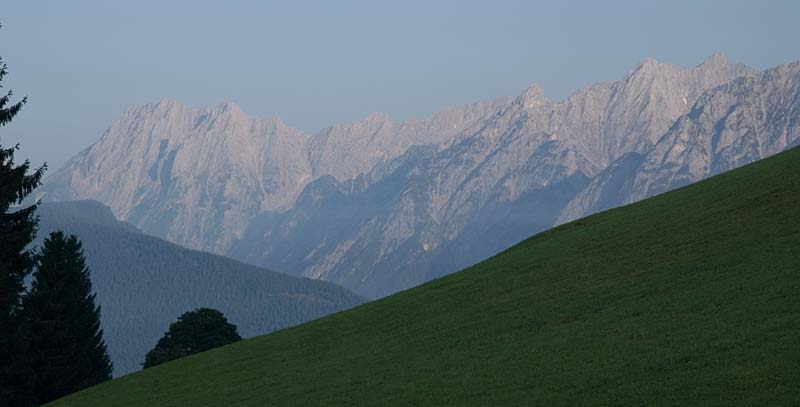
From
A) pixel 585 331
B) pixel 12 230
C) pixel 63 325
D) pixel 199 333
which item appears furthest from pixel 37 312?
pixel 585 331

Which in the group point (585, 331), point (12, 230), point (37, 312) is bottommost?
point (585, 331)

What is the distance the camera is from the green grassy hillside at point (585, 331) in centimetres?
3219

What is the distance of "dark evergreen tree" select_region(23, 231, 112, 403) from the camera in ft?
243

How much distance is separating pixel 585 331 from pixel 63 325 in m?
49.5

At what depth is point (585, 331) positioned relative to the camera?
40.1 metres

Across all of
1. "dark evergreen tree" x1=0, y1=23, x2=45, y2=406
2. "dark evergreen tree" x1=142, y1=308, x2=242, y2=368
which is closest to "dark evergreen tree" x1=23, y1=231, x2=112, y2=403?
"dark evergreen tree" x1=142, y1=308, x2=242, y2=368

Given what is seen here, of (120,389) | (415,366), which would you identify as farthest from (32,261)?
(415,366)

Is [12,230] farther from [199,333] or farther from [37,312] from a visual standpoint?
[199,333]

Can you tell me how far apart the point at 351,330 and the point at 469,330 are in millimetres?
11475

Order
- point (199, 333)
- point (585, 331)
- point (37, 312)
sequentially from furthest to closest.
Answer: point (199, 333)
point (37, 312)
point (585, 331)

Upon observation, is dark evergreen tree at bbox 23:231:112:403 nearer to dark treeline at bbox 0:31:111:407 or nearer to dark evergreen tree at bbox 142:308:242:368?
dark treeline at bbox 0:31:111:407

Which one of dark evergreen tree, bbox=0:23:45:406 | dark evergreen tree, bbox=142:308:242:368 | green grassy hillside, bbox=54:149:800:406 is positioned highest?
dark evergreen tree, bbox=142:308:242:368

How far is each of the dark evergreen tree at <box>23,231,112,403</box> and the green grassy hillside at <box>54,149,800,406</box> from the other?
15.2 m

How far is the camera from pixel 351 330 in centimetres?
5738
